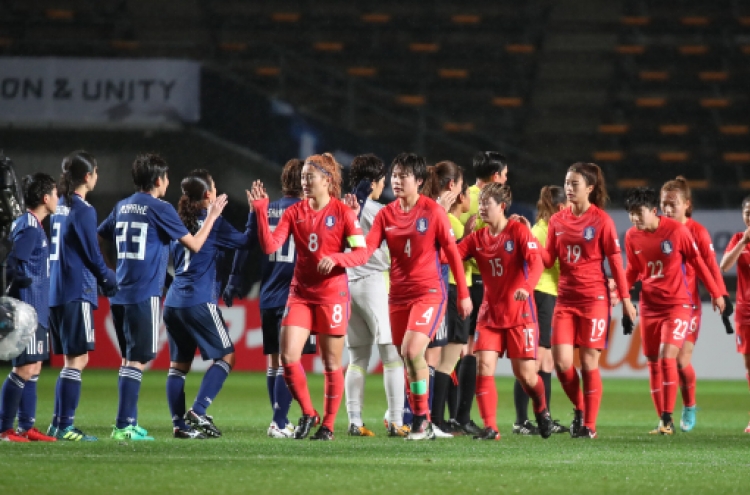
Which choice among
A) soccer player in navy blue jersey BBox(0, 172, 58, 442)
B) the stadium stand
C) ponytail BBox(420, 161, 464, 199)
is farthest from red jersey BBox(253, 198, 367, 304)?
the stadium stand

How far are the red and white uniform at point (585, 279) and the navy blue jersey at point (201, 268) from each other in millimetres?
2424

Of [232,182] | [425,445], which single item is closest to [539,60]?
[232,182]

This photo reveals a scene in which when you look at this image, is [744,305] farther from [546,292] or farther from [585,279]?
[585,279]

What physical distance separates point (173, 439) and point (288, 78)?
14.5 meters

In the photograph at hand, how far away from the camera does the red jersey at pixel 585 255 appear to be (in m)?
8.70

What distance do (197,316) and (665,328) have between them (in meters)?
3.85

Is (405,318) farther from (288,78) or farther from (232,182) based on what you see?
(288,78)

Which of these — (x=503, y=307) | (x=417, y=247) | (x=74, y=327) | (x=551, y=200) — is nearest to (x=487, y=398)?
(x=503, y=307)

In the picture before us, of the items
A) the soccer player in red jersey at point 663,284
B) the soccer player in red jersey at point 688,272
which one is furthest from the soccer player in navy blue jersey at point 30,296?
the soccer player in red jersey at point 688,272

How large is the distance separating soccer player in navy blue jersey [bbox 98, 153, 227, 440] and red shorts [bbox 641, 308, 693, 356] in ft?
12.7

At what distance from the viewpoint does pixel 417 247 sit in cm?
806

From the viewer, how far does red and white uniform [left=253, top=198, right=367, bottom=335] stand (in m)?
7.85

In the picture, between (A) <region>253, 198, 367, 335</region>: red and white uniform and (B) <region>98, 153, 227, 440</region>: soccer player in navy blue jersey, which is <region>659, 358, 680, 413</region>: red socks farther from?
(B) <region>98, 153, 227, 440</region>: soccer player in navy blue jersey

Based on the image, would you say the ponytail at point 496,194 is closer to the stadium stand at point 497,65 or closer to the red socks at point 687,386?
the red socks at point 687,386
